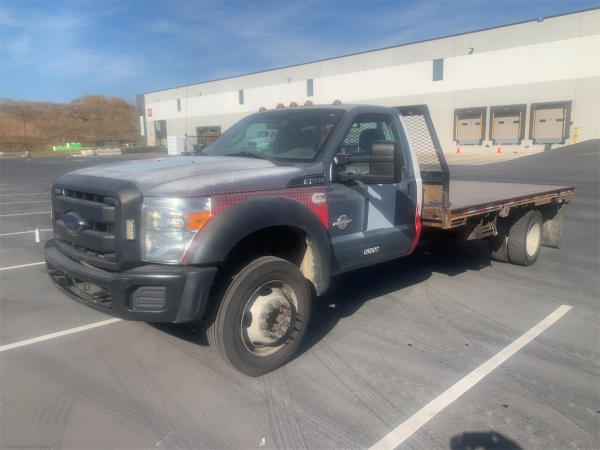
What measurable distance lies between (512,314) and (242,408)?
3.07 meters

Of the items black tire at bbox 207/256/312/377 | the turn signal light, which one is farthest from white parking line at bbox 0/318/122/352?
the turn signal light

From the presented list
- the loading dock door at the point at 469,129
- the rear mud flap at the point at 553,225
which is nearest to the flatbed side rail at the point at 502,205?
the rear mud flap at the point at 553,225

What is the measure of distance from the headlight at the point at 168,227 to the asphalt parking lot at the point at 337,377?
1.01 metres

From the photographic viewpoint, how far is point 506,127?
34.6 meters

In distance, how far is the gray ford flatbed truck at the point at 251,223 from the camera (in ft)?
10.1

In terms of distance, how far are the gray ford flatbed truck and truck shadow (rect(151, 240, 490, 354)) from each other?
74cm

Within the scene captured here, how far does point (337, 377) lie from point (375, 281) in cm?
253

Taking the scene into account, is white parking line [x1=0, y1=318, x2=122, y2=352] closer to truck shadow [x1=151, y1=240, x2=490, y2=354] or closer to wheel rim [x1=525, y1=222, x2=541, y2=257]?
truck shadow [x1=151, y1=240, x2=490, y2=354]

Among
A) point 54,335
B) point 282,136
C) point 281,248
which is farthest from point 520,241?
point 54,335

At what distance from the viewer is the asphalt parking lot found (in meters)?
2.86

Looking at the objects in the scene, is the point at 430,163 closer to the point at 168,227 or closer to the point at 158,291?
the point at 168,227

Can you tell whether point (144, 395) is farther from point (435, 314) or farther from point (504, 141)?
point (504, 141)

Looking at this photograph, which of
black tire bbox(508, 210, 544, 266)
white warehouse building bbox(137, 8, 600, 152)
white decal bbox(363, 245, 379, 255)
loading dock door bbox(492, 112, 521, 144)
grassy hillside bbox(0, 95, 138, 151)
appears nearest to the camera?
white decal bbox(363, 245, 379, 255)

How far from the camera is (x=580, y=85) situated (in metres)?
30.7
